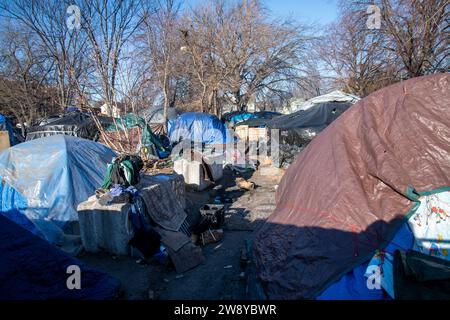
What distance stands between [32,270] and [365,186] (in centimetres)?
395

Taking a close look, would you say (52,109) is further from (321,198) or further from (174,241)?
(321,198)

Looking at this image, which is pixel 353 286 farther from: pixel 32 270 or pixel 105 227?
pixel 105 227

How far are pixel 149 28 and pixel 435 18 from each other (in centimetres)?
1263

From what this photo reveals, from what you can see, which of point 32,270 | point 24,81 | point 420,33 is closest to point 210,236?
point 32,270

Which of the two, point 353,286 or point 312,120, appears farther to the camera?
point 312,120

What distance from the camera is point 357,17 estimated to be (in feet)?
47.1

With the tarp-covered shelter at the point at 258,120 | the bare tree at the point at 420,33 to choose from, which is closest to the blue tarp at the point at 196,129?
the tarp-covered shelter at the point at 258,120

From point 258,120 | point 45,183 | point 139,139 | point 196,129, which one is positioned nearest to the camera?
point 45,183

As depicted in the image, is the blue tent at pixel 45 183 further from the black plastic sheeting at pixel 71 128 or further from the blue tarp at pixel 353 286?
the black plastic sheeting at pixel 71 128

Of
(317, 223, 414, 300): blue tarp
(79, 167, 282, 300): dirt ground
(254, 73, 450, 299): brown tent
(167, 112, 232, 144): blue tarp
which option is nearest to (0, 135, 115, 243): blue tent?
(79, 167, 282, 300): dirt ground

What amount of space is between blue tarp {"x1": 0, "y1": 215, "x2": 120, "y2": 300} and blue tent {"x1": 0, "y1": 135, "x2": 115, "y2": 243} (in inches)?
118

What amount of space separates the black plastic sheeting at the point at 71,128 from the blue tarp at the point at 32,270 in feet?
40.7

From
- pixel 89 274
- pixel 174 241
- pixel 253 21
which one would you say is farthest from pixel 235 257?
pixel 253 21

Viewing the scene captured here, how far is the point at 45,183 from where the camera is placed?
258 inches
